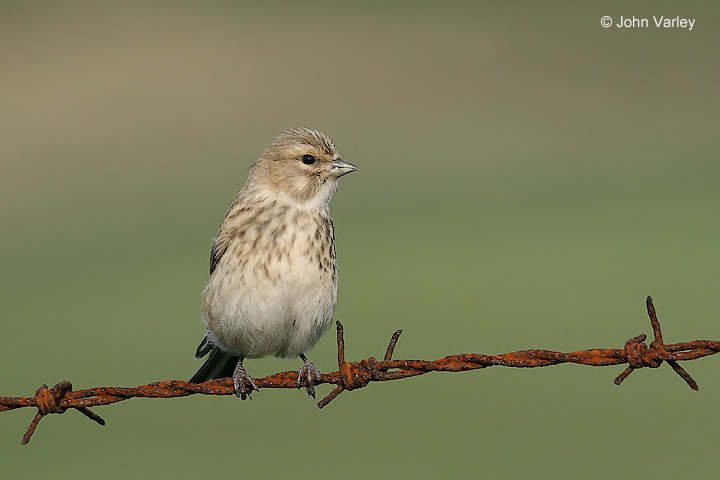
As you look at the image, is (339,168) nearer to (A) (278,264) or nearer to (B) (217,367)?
(A) (278,264)

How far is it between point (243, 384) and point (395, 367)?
1449mm

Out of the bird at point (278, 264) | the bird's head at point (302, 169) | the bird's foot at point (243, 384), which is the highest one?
the bird's head at point (302, 169)

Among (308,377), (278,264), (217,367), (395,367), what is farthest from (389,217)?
(395,367)

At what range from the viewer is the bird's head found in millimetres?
6707

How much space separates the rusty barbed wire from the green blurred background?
5.20 m

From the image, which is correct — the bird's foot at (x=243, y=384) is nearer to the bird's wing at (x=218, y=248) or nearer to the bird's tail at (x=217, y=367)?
the bird's tail at (x=217, y=367)

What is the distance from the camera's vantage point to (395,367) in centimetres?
485

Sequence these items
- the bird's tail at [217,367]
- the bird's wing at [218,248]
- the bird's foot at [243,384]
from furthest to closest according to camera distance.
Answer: the bird's tail at [217,367] < the bird's wing at [218,248] < the bird's foot at [243,384]

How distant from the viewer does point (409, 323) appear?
46.2 ft

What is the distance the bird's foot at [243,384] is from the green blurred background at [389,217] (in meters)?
3.95

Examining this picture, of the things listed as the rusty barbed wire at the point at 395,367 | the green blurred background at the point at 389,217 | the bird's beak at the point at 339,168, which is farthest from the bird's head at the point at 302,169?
the green blurred background at the point at 389,217

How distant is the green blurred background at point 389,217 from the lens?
1149 centimetres

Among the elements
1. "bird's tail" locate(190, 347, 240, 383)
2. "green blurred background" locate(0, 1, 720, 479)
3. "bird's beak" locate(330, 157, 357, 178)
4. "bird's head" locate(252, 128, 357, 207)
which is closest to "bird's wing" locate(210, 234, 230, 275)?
"bird's head" locate(252, 128, 357, 207)

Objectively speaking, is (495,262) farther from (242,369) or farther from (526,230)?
(242,369)
